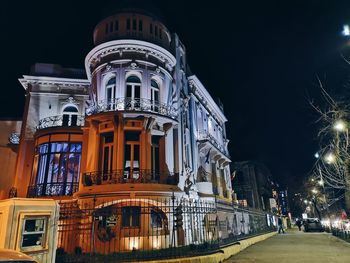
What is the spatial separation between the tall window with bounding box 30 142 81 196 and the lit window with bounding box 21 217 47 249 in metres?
11.2

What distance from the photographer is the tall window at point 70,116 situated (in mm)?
21275

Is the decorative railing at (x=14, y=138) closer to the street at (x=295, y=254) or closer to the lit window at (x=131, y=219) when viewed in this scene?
the lit window at (x=131, y=219)

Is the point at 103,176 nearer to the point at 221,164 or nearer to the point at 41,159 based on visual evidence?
the point at 41,159

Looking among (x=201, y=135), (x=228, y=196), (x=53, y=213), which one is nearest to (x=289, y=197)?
(x=228, y=196)

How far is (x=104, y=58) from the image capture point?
1816cm

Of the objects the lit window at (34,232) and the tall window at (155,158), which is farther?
the tall window at (155,158)

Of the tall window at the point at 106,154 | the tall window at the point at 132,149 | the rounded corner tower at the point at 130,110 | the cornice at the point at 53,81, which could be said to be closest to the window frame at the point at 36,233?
the rounded corner tower at the point at 130,110

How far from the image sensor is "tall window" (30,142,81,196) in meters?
17.6

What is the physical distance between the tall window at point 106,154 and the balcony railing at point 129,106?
1.85 meters

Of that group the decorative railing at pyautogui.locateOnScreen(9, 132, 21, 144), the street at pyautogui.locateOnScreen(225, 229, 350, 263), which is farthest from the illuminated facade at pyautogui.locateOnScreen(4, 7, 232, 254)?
the street at pyautogui.locateOnScreen(225, 229, 350, 263)

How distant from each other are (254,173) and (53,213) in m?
48.1

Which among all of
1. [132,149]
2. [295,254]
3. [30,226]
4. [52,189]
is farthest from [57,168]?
[295,254]

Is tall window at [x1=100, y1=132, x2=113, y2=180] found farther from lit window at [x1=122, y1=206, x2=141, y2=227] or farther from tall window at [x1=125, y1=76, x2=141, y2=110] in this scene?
tall window at [x1=125, y1=76, x2=141, y2=110]

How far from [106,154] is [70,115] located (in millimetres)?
7373
